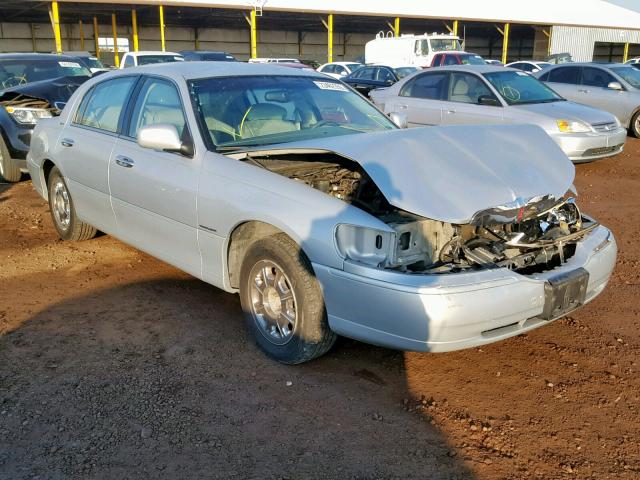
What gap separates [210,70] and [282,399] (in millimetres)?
2514

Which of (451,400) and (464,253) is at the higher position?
(464,253)

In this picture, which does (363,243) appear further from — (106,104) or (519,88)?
(519,88)

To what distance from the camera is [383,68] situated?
18.8m

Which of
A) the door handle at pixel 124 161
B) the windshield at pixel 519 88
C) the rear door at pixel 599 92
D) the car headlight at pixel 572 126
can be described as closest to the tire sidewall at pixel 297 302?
the door handle at pixel 124 161

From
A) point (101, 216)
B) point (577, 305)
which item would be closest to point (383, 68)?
point (101, 216)

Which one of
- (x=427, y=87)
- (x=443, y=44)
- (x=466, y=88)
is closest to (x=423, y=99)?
(x=427, y=87)

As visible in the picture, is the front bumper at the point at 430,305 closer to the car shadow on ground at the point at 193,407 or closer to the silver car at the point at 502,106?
the car shadow on ground at the point at 193,407

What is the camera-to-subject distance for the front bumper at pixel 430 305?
3154mm

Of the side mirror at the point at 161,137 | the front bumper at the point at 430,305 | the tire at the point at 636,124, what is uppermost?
the side mirror at the point at 161,137

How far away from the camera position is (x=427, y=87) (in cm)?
1112

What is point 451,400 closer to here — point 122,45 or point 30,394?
point 30,394

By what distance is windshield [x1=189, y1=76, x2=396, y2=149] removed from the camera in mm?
4387

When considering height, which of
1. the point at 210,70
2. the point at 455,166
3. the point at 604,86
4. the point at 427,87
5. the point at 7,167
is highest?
the point at 210,70

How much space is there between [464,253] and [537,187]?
602 mm
